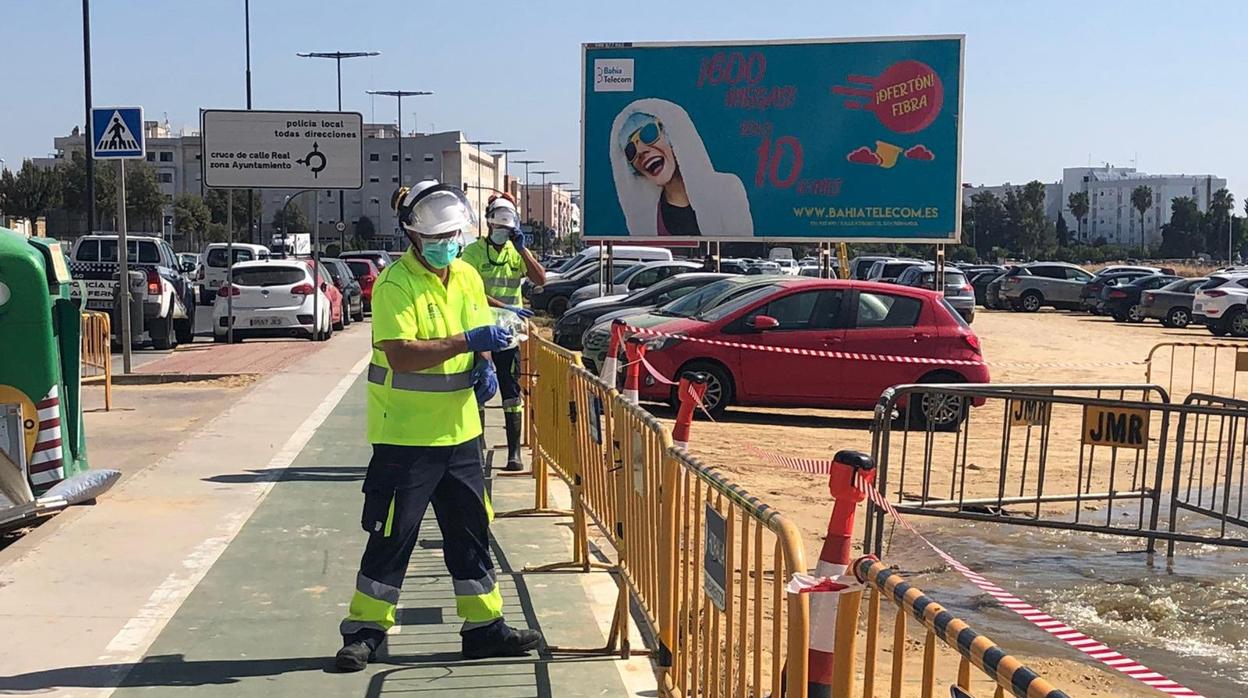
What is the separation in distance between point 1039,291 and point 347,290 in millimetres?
25634

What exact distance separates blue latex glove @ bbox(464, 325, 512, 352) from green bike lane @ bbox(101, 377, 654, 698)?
1.30 metres

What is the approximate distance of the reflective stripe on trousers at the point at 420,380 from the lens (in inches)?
217

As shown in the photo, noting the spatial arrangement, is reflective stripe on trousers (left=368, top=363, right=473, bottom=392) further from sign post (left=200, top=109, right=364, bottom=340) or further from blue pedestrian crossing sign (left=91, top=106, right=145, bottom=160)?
sign post (left=200, top=109, right=364, bottom=340)

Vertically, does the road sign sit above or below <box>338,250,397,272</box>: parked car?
above

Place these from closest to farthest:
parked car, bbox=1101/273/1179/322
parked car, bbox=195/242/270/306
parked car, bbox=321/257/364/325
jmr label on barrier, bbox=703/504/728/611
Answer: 1. jmr label on barrier, bbox=703/504/728/611
2. parked car, bbox=321/257/364/325
3. parked car, bbox=195/242/270/306
4. parked car, bbox=1101/273/1179/322

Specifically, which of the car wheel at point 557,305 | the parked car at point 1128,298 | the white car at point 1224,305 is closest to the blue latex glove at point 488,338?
the car wheel at point 557,305

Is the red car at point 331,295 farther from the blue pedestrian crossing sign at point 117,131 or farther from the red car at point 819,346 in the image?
the red car at point 819,346

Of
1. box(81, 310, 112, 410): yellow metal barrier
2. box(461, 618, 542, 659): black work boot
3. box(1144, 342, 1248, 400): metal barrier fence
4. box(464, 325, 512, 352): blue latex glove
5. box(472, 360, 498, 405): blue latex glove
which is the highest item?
box(464, 325, 512, 352): blue latex glove

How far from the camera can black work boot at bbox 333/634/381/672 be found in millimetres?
5492

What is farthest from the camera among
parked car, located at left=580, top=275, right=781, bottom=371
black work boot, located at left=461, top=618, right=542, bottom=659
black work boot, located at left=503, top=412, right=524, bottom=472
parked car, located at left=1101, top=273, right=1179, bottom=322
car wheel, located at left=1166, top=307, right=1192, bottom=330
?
parked car, located at left=1101, top=273, right=1179, bottom=322

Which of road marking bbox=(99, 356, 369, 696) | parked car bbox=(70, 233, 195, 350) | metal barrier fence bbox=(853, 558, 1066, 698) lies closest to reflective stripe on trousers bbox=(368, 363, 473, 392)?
road marking bbox=(99, 356, 369, 696)

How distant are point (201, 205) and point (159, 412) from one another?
80.6 metres

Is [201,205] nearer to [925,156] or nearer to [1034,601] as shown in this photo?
[925,156]

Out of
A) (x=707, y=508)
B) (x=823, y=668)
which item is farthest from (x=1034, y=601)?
(x=823, y=668)
